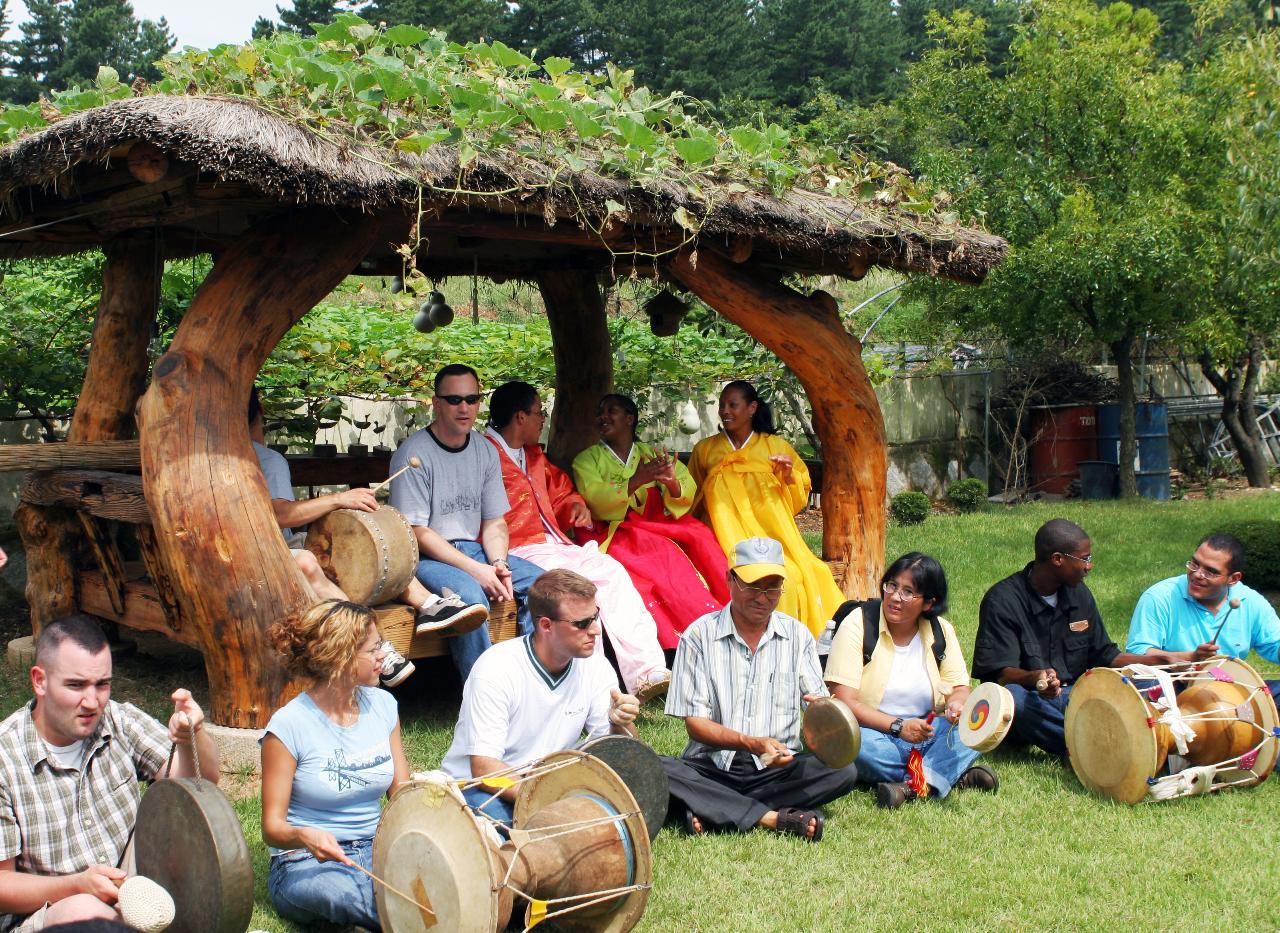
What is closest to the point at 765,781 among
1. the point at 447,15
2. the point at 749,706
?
the point at 749,706

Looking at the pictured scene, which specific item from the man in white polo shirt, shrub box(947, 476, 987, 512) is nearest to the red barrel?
shrub box(947, 476, 987, 512)

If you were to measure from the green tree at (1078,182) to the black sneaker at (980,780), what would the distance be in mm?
9651

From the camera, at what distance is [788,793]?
4945 mm

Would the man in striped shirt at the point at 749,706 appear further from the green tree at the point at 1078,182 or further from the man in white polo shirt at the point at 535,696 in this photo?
the green tree at the point at 1078,182

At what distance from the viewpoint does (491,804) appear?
4230mm

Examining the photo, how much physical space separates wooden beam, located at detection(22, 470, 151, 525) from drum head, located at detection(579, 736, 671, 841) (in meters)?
2.36

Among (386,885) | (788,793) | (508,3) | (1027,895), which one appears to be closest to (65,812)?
(386,885)

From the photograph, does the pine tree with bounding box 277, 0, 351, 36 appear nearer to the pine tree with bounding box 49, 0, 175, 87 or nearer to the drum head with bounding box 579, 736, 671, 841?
the pine tree with bounding box 49, 0, 175, 87

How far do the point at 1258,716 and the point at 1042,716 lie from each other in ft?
2.82

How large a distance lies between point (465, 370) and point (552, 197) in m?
1.06

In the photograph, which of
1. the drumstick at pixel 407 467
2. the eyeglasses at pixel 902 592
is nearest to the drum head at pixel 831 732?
the eyeglasses at pixel 902 592

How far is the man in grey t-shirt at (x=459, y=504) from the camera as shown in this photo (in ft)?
20.1

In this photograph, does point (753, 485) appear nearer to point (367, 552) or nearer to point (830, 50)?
point (367, 552)

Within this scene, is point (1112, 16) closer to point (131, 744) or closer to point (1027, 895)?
point (1027, 895)
